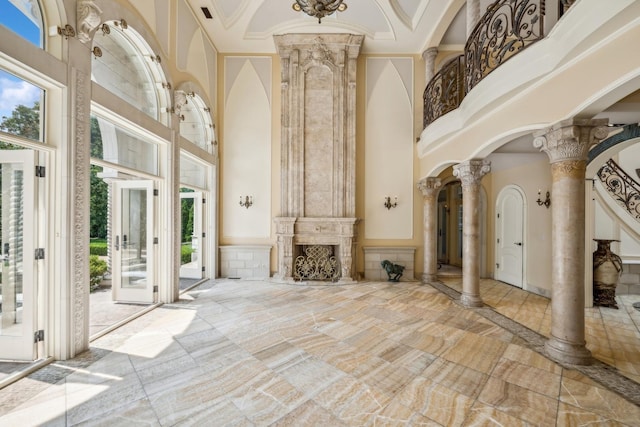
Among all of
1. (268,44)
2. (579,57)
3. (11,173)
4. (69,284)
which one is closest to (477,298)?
(579,57)

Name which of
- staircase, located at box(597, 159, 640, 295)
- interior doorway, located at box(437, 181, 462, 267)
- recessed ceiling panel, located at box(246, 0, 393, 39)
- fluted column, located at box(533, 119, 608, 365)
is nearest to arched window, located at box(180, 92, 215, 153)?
recessed ceiling panel, located at box(246, 0, 393, 39)

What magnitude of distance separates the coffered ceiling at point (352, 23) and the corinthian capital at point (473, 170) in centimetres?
354

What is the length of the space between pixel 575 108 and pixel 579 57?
448 mm

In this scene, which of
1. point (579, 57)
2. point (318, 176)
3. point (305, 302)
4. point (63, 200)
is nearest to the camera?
point (579, 57)

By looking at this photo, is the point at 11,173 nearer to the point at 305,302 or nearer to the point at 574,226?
the point at 305,302

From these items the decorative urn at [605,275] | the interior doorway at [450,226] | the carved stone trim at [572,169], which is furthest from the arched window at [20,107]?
the interior doorway at [450,226]

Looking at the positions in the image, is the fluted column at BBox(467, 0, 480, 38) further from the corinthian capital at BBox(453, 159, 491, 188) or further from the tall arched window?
the tall arched window

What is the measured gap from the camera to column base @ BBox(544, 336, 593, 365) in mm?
2754

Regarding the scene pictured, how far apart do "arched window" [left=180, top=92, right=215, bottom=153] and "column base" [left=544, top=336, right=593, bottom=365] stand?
6447 millimetres

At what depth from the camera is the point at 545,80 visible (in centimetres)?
288

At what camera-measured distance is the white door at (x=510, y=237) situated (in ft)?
19.6

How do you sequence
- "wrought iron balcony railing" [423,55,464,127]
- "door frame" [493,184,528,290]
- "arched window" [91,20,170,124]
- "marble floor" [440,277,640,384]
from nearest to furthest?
Answer: "marble floor" [440,277,640,384]
"arched window" [91,20,170,124]
"wrought iron balcony railing" [423,55,464,127]
"door frame" [493,184,528,290]

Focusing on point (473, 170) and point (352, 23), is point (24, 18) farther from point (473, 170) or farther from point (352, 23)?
point (473, 170)

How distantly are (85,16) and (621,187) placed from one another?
29.9ft
